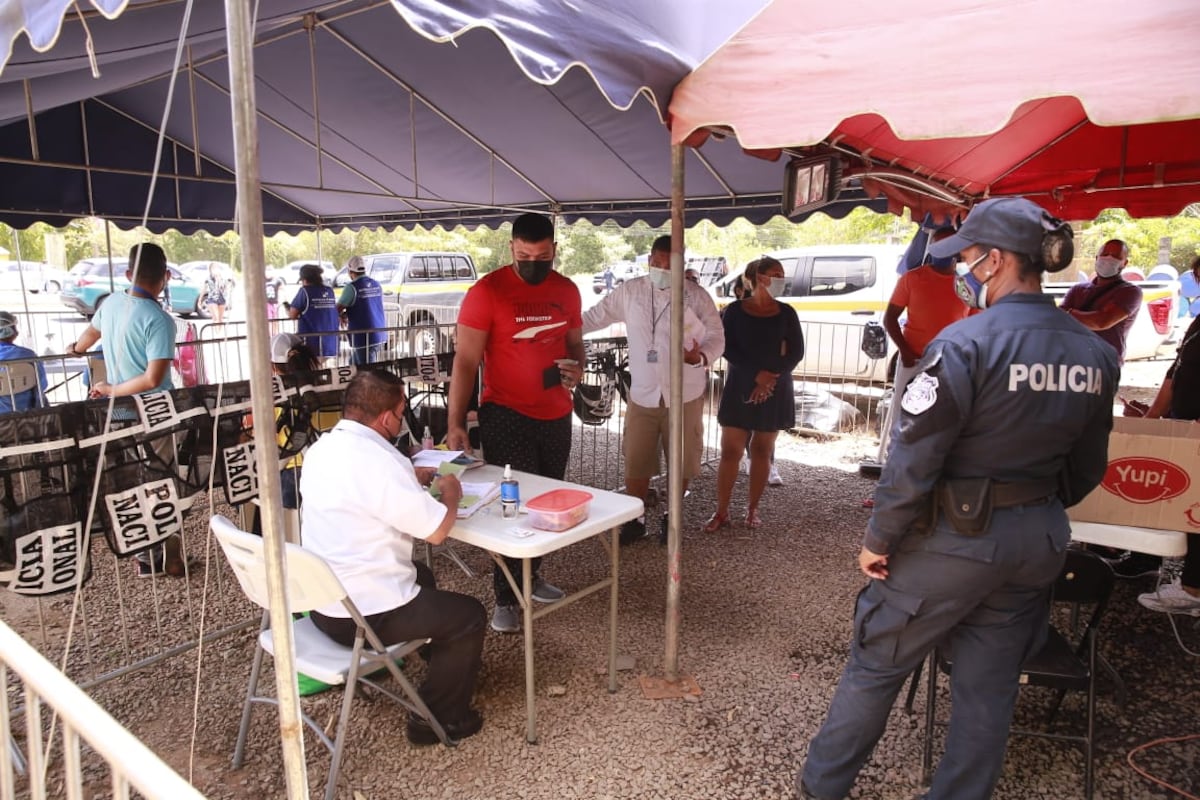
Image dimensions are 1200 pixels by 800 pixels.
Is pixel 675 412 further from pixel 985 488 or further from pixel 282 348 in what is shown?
pixel 282 348

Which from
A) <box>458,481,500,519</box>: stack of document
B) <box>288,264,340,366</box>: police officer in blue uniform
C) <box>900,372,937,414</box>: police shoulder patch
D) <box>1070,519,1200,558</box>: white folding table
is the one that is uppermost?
<box>288,264,340,366</box>: police officer in blue uniform

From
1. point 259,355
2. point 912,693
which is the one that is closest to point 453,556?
point 912,693

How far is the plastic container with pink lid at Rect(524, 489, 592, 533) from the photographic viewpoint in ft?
8.49

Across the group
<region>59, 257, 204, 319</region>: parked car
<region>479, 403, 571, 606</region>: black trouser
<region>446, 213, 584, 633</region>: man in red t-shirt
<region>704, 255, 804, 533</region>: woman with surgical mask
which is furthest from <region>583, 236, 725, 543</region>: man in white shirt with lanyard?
<region>59, 257, 204, 319</region>: parked car

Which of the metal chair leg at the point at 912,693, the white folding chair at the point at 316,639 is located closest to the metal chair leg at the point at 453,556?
the white folding chair at the point at 316,639

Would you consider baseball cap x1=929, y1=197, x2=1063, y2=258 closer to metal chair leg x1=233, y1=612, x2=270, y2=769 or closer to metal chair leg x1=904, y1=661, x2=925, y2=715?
metal chair leg x1=904, y1=661, x2=925, y2=715

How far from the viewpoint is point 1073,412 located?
1943mm

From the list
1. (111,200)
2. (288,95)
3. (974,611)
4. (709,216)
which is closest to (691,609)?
(974,611)

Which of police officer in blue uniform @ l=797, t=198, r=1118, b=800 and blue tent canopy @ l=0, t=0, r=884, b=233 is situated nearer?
police officer in blue uniform @ l=797, t=198, r=1118, b=800

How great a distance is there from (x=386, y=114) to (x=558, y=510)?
182 inches

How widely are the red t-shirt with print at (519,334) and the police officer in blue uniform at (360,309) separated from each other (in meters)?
5.65

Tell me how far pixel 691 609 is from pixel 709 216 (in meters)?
4.28

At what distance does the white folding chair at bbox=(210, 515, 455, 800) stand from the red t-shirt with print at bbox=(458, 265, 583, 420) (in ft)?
4.20

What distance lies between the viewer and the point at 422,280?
15.1 meters
